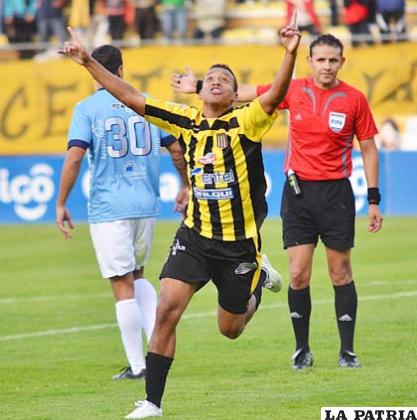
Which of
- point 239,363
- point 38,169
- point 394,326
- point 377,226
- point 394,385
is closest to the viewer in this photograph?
point 394,385

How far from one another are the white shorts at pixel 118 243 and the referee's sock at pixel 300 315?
1.23 metres

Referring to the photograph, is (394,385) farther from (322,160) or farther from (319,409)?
(322,160)

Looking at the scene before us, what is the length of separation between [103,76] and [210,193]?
3.21ft

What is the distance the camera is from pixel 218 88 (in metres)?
8.13

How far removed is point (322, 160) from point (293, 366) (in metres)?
1.56

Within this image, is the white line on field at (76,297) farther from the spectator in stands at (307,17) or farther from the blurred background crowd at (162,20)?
the blurred background crowd at (162,20)

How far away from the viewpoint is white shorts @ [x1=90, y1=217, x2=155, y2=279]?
9.86m

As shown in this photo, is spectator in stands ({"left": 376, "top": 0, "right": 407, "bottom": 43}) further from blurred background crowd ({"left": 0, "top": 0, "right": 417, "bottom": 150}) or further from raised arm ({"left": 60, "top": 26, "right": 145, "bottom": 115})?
raised arm ({"left": 60, "top": 26, "right": 145, "bottom": 115})

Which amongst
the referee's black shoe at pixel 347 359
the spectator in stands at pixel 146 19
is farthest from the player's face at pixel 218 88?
the spectator in stands at pixel 146 19

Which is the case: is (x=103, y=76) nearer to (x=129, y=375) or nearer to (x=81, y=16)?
(x=129, y=375)

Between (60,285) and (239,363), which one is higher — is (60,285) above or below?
below

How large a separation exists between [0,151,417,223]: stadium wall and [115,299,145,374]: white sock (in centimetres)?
1281

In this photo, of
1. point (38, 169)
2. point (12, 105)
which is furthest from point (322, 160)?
point (12, 105)

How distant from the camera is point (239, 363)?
10.3 m
